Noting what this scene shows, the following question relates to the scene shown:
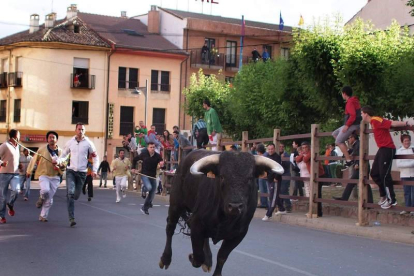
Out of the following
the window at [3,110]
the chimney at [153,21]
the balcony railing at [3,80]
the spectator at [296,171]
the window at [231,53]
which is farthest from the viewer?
the chimney at [153,21]

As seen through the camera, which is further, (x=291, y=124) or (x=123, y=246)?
(x=291, y=124)

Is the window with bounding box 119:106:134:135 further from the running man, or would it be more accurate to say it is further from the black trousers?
the black trousers

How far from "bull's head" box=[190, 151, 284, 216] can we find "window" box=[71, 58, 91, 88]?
51.1 meters

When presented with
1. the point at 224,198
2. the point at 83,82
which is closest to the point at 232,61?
the point at 83,82

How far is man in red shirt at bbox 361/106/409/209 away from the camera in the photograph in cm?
1478

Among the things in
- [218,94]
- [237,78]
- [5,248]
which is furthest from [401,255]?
[218,94]

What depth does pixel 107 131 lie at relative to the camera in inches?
2307

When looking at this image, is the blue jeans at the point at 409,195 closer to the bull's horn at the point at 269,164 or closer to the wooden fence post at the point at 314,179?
the wooden fence post at the point at 314,179

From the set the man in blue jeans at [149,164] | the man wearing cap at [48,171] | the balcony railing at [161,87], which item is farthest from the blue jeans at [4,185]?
the balcony railing at [161,87]

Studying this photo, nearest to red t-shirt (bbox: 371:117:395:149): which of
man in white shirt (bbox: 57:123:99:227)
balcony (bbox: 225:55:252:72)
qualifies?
man in white shirt (bbox: 57:123:99:227)

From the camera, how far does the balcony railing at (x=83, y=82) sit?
57688mm

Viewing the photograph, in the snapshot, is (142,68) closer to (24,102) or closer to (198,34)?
(198,34)

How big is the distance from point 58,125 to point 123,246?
46168mm

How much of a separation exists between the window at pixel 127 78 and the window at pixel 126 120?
1780mm
